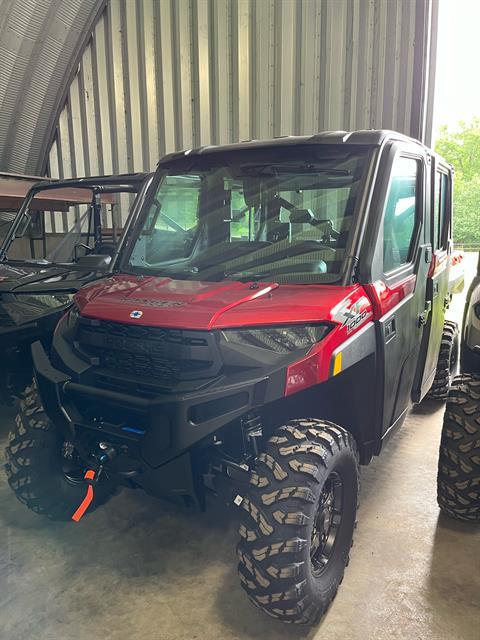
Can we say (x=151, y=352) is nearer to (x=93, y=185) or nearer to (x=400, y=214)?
(x=400, y=214)

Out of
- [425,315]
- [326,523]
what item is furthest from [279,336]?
[425,315]

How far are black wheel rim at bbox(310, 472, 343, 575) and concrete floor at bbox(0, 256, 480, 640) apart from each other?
0.20 metres

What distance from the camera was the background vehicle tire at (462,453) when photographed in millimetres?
2645

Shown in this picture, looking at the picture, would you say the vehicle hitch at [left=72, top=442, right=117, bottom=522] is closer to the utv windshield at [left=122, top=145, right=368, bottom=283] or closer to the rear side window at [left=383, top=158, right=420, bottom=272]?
the utv windshield at [left=122, top=145, right=368, bottom=283]

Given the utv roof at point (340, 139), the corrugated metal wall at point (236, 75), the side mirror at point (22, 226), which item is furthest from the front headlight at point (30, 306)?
the corrugated metal wall at point (236, 75)

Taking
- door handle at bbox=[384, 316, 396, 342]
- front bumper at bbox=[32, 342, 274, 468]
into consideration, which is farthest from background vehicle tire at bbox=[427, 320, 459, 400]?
front bumper at bbox=[32, 342, 274, 468]

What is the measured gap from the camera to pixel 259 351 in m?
1.99

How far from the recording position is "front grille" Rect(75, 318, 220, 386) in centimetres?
202

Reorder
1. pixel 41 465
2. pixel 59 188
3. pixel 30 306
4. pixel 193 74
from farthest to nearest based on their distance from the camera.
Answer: pixel 193 74 → pixel 59 188 → pixel 30 306 → pixel 41 465

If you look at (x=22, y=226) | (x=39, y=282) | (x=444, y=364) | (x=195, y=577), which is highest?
(x=22, y=226)

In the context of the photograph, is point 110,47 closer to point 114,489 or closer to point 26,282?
point 26,282

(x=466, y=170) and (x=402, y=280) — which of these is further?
(x=466, y=170)

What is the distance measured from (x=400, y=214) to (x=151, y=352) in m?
1.44

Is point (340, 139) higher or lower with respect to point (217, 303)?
higher
